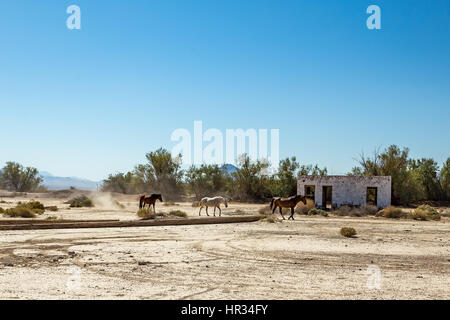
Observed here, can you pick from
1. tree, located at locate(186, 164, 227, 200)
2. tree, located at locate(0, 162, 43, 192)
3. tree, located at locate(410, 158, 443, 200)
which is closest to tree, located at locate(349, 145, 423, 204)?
tree, located at locate(410, 158, 443, 200)

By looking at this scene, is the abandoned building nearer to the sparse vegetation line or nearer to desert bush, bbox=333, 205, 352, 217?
desert bush, bbox=333, 205, 352, 217

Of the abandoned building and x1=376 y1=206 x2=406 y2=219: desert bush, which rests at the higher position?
the abandoned building

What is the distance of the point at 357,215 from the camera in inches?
1206

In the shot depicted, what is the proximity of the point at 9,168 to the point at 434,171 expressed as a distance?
185ft

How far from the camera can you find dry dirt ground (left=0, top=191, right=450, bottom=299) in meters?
8.11

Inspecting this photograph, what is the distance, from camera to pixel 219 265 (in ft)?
36.0

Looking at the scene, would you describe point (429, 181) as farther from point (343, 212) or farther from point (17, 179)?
point (17, 179)

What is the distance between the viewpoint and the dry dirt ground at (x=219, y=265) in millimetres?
8106

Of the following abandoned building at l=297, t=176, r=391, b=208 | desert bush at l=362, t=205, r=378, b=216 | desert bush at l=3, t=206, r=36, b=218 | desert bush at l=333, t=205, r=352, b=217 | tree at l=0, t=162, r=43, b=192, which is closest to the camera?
desert bush at l=3, t=206, r=36, b=218

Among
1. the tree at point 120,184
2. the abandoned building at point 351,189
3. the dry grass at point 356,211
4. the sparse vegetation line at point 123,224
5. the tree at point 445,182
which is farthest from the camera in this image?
the tree at point 120,184

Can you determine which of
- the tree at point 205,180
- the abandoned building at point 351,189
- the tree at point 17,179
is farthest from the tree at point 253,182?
the tree at point 17,179

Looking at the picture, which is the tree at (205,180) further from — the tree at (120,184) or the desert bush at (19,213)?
the desert bush at (19,213)

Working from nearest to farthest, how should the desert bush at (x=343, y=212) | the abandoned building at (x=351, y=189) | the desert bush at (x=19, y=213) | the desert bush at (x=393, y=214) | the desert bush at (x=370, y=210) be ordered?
the desert bush at (x=19, y=213) → the desert bush at (x=393, y=214) → the desert bush at (x=343, y=212) → the desert bush at (x=370, y=210) → the abandoned building at (x=351, y=189)
